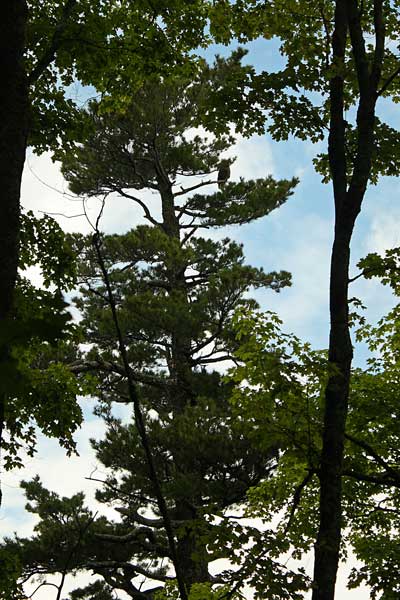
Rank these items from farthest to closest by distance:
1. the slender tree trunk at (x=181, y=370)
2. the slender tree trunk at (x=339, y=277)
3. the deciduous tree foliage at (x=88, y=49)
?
the slender tree trunk at (x=181, y=370) → the deciduous tree foliage at (x=88, y=49) → the slender tree trunk at (x=339, y=277)

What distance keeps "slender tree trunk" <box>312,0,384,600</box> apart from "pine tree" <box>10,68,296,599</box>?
11.4 feet

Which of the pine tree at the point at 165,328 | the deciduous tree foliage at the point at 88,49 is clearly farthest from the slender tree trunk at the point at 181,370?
the deciduous tree foliage at the point at 88,49

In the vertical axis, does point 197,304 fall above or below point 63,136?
above

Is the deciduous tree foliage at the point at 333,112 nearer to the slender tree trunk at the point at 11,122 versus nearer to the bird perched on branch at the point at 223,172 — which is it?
the slender tree trunk at the point at 11,122

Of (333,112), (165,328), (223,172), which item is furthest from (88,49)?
(223,172)

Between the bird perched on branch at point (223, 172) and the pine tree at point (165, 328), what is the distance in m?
0.28

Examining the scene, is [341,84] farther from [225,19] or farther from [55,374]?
[55,374]

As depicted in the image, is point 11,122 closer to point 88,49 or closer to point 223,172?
point 88,49

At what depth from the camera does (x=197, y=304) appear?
1589 cm

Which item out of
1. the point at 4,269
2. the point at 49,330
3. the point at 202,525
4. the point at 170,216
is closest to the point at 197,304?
the point at 170,216

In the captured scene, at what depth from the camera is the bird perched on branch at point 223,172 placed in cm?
2123

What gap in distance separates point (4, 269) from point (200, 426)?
9.70 meters

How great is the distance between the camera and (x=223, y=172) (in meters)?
21.2

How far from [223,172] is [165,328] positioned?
24.0 feet
